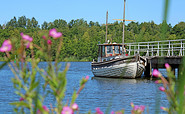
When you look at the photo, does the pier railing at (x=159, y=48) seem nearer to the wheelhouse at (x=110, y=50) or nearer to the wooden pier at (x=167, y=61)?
the wooden pier at (x=167, y=61)

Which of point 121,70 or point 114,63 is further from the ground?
point 114,63

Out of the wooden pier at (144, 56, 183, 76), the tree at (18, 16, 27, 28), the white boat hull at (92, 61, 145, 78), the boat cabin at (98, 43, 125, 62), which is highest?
the tree at (18, 16, 27, 28)

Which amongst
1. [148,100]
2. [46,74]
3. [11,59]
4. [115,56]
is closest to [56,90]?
[46,74]

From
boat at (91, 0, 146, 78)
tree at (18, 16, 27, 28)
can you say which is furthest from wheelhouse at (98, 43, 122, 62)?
tree at (18, 16, 27, 28)

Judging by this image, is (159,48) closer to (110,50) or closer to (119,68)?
(119,68)

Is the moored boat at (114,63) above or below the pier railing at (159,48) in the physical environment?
below

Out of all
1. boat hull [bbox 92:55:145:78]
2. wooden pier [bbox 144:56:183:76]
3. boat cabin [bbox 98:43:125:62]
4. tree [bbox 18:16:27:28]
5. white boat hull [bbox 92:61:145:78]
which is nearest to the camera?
wooden pier [bbox 144:56:183:76]

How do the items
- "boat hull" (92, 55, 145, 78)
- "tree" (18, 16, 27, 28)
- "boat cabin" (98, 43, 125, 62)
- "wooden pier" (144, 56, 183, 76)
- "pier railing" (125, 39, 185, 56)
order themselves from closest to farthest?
"pier railing" (125, 39, 185, 56), "wooden pier" (144, 56, 183, 76), "boat hull" (92, 55, 145, 78), "boat cabin" (98, 43, 125, 62), "tree" (18, 16, 27, 28)

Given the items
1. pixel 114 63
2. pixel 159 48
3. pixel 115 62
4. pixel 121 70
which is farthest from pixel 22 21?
pixel 159 48

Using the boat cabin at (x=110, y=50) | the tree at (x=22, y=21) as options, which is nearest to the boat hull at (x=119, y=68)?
the boat cabin at (x=110, y=50)

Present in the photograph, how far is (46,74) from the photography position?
215 centimetres

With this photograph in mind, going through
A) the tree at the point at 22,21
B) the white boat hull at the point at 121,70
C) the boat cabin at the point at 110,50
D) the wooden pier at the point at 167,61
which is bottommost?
the white boat hull at the point at 121,70

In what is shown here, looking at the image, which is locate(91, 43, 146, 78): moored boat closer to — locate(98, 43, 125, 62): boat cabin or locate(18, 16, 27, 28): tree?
locate(98, 43, 125, 62): boat cabin

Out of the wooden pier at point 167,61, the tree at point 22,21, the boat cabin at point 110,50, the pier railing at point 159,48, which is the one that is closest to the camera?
the pier railing at point 159,48
